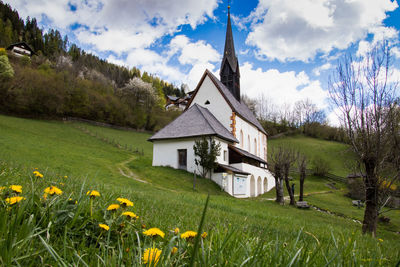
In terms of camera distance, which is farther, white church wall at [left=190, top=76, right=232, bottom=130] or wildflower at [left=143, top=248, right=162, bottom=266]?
white church wall at [left=190, top=76, right=232, bottom=130]

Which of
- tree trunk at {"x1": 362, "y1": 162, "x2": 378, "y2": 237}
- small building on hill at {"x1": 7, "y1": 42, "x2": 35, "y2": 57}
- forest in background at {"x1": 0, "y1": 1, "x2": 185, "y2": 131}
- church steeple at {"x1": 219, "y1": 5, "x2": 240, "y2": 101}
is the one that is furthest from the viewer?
small building on hill at {"x1": 7, "y1": 42, "x2": 35, "y2": 57}

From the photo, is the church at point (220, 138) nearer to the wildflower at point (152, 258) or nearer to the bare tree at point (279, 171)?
the bare tree at point (279, 171)

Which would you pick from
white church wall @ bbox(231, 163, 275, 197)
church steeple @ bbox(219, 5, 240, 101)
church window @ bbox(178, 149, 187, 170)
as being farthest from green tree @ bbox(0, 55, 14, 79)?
white church wall @ bbox(231, 163, 275, 197)

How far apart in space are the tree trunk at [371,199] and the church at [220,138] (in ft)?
44.1

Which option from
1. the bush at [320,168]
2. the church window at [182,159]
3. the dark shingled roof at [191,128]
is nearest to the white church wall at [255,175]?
the dark shingled roof at [191,128]

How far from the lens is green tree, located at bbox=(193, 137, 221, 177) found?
2291 centimetres

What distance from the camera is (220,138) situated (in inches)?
1025

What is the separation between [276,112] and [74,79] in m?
60.2

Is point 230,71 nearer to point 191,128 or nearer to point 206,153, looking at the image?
point 191,128

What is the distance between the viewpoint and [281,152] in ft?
80.4

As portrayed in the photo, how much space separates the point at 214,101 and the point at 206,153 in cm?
1136

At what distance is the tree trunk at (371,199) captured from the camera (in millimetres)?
10121

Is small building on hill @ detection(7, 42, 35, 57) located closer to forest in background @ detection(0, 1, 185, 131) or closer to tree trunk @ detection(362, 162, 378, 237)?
forest in background @ detection(0, 1, 185, 131)

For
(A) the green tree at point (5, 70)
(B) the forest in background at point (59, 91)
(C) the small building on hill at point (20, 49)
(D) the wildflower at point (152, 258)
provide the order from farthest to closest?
(C) the small building on hill at point (20, 49), (B) the forest in background at point (59, 91), (A) the green tree at point (5, 70), (D) the wildflower at point (152, 258)
